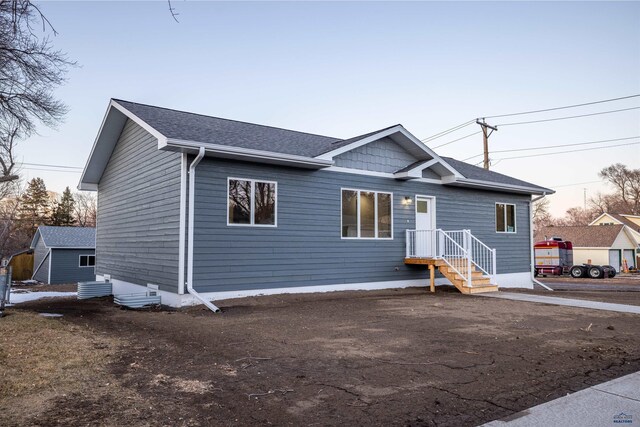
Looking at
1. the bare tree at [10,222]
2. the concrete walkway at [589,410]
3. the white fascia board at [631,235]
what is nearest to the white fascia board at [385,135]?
the concrete walkway at [589,410]

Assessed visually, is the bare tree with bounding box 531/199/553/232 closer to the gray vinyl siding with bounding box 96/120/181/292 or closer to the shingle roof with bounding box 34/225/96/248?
the shingle roof with bounding box 34/225/96/248

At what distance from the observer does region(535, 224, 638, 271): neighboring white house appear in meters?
36.2

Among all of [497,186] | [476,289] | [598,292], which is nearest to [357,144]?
[476,289]

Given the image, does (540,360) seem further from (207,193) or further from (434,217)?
(434,217)

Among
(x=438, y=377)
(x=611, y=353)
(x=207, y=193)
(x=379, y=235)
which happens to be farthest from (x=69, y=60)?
(x=611, y=353)

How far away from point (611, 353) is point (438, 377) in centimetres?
272

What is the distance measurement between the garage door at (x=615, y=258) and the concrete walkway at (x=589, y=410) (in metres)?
39.6

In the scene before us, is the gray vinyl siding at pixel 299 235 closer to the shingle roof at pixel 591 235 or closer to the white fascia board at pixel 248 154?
the white fascia board at pixel 248 154

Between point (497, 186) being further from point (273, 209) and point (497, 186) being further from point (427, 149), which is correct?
point (273, 209)

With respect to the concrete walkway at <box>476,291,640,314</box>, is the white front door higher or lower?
Answer: higher

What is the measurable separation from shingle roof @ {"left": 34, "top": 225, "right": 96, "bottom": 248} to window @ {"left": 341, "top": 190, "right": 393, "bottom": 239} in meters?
25.1

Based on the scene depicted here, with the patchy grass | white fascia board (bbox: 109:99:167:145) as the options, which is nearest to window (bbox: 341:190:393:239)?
white fascia board (bbox: 109:99:167:145)

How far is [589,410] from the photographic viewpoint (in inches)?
135

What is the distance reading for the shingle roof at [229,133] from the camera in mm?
9328
